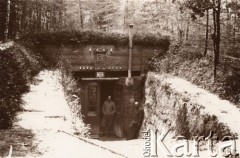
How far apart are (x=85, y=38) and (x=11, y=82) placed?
9.38 metres

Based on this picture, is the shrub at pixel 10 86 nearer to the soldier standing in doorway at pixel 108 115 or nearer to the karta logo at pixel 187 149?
the karta logo at pixel 187 149

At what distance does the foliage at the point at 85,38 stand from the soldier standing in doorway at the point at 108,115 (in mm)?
3262

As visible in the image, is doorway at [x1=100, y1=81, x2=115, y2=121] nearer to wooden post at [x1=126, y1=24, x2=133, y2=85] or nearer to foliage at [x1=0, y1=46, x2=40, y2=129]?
wooden post at [x1=126, y1=24, x2=133, y2=85]

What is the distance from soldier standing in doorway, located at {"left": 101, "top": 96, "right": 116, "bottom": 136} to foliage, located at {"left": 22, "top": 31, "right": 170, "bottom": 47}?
3.26 m

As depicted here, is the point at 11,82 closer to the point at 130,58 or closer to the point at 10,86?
the point at 10,86

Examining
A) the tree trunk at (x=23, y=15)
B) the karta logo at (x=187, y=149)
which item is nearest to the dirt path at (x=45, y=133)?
the karta logo at (x=187, y=149)

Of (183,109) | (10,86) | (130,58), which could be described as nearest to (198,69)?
(183,109)

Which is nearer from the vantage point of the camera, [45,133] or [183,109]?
[45,133]

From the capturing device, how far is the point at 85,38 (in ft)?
66.7

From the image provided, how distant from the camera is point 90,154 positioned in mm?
7047

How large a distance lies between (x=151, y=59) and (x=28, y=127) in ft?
43.4

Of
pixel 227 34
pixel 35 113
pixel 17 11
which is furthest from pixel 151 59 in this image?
pixel 35 113

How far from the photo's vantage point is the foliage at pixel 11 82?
9.23 meters

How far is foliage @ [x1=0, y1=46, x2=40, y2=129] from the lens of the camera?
9231 millimetres
